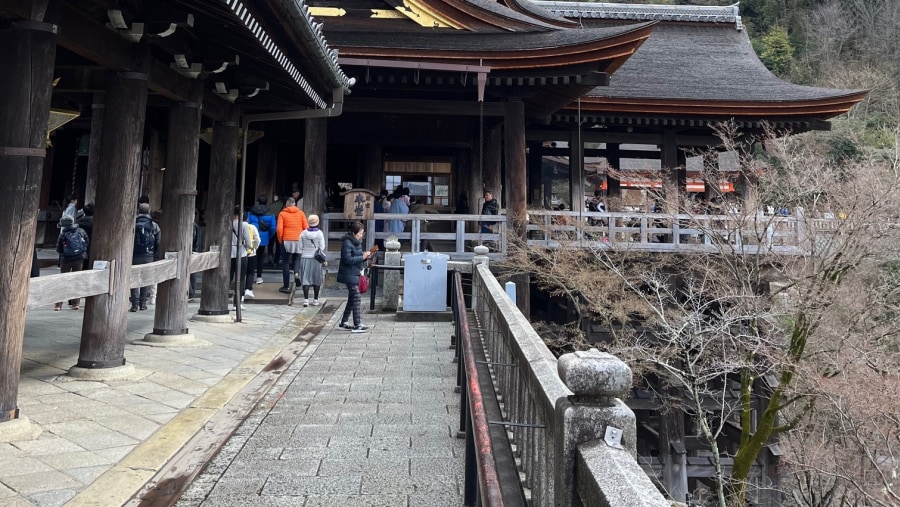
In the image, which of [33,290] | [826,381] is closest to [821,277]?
[826,381]

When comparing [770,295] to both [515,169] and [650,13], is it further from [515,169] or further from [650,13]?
[650,13]

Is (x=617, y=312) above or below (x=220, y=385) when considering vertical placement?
above

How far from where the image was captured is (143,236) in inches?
322

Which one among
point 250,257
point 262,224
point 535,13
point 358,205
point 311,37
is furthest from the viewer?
point 535,13

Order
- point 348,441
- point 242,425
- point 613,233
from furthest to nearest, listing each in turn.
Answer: point 613,233 < point 242,425 < point 348,441

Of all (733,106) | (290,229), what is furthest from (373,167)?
(733,106)

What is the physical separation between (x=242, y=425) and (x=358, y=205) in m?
6.92

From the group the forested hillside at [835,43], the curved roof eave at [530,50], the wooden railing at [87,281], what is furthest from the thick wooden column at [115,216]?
the forested hillside at [835,43]

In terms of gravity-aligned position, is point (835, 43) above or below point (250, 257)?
above

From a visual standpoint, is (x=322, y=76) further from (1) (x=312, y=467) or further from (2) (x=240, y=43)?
(1) (x=312, y=467)

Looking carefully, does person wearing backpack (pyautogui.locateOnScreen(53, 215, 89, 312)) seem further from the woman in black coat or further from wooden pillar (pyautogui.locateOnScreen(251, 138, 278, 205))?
wooden pillar (pyautogui.locateOnScreen(251, 138, 278, 205))

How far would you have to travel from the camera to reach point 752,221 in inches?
414

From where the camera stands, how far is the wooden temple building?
4461 millimetres

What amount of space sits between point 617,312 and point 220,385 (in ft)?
24.0
